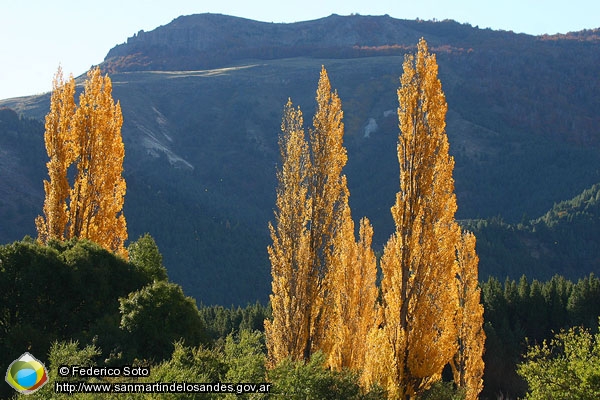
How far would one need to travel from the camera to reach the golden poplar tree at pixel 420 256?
16.9 m

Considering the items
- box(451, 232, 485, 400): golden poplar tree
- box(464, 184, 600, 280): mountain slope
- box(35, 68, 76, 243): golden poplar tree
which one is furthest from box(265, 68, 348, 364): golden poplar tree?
box(464, 184, 600, 280): mountain slope

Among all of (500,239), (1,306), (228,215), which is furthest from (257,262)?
(1,306)

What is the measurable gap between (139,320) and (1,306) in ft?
16.1

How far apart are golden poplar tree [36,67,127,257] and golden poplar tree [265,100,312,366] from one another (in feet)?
33.3

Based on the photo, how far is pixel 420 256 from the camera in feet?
57.3

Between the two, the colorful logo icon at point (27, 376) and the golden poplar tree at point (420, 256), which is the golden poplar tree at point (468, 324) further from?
the colorful logo icon at point (27, 376)

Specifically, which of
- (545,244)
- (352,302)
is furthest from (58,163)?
(545,244)

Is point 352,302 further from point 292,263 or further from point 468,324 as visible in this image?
point 468,324

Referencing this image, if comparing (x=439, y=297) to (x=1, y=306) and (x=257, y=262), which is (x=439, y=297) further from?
(x=257, y=262)

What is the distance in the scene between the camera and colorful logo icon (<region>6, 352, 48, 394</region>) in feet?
51.0

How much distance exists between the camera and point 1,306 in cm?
2200

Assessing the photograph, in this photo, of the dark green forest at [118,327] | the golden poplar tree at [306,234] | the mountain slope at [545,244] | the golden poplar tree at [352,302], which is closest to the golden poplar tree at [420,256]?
the dark green forest at [118,327]

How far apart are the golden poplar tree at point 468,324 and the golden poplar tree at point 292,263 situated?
16.3 meters

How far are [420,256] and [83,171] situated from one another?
52.4 ft
